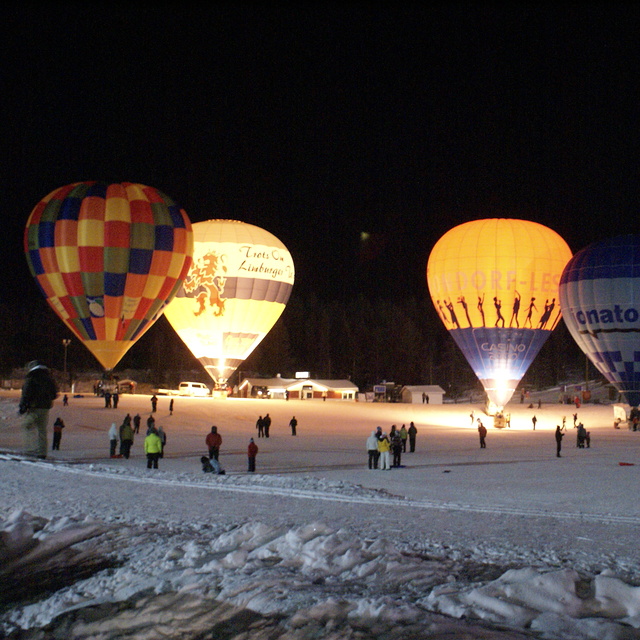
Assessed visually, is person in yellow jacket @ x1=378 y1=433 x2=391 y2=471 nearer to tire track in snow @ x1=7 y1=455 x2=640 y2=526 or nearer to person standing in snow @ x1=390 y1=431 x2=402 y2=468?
person standing in snow @ x1=390 y1=431 x2=402 y2=468

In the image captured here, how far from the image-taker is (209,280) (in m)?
40.4

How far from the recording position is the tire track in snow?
9180mm

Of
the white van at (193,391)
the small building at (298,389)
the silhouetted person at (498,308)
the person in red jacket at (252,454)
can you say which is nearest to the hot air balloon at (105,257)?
the silhouetted person at (498,308)

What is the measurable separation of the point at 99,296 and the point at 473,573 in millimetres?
25343

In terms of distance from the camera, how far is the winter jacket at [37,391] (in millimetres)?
12547

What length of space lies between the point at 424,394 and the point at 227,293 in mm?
19583

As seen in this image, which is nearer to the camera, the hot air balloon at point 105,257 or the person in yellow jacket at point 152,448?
the person in yellow jacket at point 152,448

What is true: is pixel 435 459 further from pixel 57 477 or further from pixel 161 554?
pixel 161 554

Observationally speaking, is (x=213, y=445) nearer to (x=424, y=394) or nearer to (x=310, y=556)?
(x=310, y=556)

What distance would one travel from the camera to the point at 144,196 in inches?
1205

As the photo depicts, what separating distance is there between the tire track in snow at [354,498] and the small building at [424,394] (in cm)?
4349

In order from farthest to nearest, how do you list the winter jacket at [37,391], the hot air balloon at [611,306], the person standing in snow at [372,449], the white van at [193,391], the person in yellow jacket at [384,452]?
the white van at [193,391]
the hot air balloon at [611,306]
the person standing in snow at [372,449]
the person in yellow jacket at [384,452]
the winter jacket at [37,391]

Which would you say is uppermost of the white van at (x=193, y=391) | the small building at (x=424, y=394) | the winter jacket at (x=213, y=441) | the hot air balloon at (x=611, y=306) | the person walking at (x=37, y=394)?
the hot air balloon at (x=611, y=306)

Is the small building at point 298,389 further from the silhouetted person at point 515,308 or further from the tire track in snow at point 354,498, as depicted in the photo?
the tire track in snow at point 354,498
